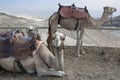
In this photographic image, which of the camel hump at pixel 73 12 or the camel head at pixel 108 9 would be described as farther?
the camel head at pixel 108 9

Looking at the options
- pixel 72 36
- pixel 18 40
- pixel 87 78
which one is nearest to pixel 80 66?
pixel 87 78

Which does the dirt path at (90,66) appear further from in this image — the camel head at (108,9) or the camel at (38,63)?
the camel head at (108,9)

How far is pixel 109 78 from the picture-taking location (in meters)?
6.89

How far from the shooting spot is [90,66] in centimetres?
775

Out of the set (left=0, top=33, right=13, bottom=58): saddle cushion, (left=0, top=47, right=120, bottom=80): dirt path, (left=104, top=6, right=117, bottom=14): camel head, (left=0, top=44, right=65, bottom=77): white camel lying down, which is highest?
(left=104, top=6, right=117, bottom=14): camel head

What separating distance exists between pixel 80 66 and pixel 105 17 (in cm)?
246

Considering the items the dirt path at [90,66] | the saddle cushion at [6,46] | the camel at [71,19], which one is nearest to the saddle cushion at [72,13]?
the camel at [71,19]

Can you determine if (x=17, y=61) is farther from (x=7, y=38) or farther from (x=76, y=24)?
(x=76, y=24)

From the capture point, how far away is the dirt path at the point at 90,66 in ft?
22.7

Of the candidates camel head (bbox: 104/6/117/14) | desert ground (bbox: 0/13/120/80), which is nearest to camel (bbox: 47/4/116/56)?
desert ground (bbox: 0/13/120/80)

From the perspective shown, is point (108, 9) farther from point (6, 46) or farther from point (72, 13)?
point (6, 46)

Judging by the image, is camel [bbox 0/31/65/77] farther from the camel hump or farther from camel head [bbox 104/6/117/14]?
camel head [bbox 104/6/117/14]

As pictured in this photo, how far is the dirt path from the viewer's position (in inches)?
273

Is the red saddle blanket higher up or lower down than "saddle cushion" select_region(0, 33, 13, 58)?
higher up
